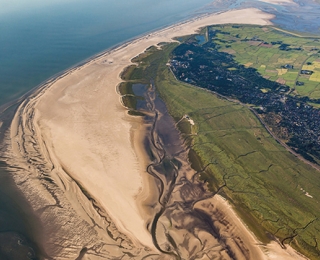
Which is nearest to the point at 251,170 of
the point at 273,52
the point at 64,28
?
the point at 273,52

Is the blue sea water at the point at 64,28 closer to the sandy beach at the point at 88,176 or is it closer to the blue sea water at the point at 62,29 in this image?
the blue sea water at the point at 62,29

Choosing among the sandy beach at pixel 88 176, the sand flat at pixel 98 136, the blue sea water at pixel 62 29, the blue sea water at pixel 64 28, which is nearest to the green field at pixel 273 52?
the blue sea water at pixel 64 28

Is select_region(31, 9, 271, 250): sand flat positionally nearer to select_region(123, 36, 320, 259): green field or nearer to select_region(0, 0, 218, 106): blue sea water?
select_region(0, 0, 218, 106): blue sea water

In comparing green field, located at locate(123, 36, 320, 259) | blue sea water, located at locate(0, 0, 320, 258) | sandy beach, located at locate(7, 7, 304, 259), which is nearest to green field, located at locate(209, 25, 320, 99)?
blue sea water, located at locate(0, 0, 320, 258)

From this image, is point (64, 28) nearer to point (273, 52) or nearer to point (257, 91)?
point (273, 52)

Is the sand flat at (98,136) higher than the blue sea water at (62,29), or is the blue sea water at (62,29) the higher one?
the blue sea water at (62,29)

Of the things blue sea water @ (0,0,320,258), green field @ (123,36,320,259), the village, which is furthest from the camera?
blue sea water @ (0,0,320,258)
